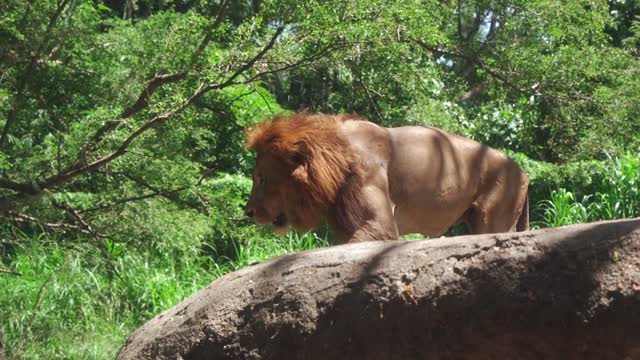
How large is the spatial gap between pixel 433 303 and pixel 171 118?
3945mm

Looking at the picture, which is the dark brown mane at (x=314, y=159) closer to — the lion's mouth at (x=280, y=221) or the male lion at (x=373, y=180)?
the male lion at (x=373, y=180)

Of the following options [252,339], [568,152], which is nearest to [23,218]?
[252,339]

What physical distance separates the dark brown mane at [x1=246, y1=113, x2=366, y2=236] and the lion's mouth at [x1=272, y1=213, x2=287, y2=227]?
0.12 m

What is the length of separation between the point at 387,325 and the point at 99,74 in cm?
449

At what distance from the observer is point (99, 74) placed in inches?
281

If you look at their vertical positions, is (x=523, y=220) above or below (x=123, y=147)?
below

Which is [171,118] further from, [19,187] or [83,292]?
[83,292]

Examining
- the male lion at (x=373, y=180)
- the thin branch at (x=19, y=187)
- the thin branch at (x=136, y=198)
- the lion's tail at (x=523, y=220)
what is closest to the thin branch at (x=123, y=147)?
the thin branch at (x=19, y=187)

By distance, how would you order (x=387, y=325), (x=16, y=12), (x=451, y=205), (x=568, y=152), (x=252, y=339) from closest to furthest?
(x=387, y=325) < (x=252, y=339) < (x=451, y=205) < (x=16, y=12) < (x=568, y=152)

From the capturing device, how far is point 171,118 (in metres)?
6.78

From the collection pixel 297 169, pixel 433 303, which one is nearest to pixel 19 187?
pixel 297 169

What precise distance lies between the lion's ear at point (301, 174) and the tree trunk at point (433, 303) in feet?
6.81

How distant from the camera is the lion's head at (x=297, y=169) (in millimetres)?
5758

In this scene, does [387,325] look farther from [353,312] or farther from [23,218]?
[23,218]
